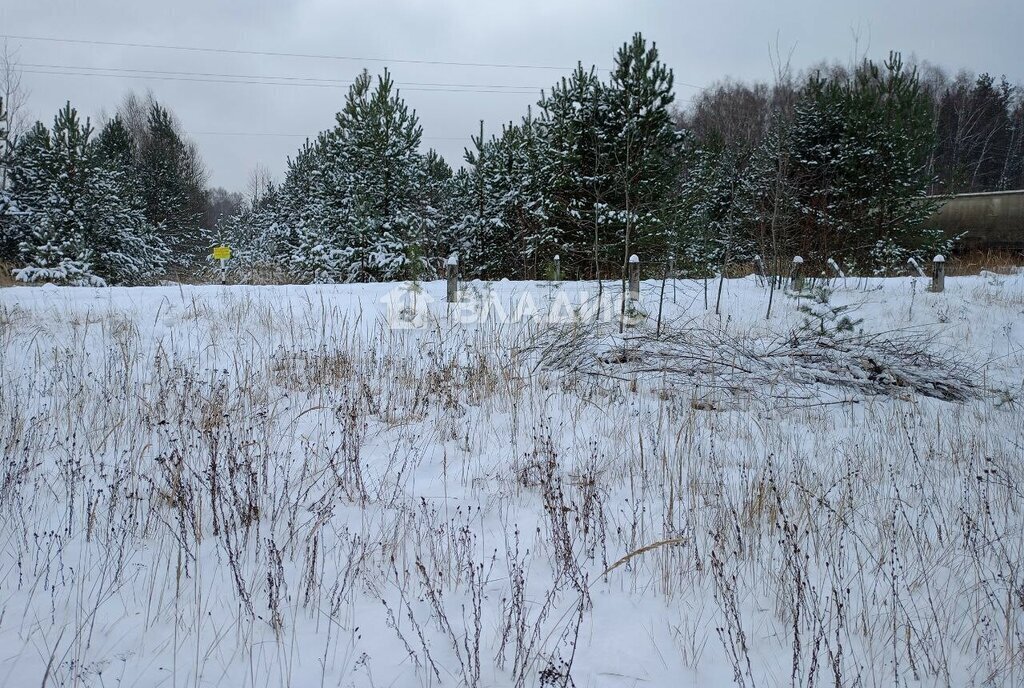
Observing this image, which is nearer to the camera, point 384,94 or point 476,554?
point 476,554

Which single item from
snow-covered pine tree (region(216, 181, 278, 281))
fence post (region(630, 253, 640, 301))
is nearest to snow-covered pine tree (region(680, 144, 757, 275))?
fence post (region(630, 253, 640, 301))

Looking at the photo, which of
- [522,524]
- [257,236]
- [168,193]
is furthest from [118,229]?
[522,524]

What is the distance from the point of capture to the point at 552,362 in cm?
556

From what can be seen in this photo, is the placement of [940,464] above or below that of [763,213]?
below

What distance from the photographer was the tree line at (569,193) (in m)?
13.3

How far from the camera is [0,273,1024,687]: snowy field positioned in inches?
74.4

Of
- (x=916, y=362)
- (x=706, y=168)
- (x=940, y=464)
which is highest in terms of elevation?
(x=706, y=168)

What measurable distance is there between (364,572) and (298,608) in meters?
0.27

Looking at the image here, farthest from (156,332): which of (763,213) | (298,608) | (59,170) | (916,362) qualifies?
(59,170)

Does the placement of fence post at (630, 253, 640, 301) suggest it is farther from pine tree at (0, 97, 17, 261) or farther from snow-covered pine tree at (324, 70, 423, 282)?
pine tree at (0, 97, 17, 261)

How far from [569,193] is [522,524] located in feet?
40.6

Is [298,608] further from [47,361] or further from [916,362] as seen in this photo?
[916,362]

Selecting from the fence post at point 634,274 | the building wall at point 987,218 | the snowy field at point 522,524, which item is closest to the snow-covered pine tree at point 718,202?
the building wall at point 987,218

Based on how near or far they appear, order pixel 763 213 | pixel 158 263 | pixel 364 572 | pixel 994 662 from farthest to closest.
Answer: pixel 158 263 < pixel 763 213 < pixel 364 572 < pixel 994 662
